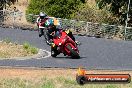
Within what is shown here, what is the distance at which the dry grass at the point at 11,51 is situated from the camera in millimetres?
19500

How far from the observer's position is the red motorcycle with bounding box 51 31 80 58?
20.4 metres

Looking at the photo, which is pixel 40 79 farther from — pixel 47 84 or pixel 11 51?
pixel 11 51

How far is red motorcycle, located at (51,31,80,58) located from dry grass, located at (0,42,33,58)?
1056 mm

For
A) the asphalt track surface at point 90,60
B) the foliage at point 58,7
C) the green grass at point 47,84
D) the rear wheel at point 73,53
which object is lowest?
the asphalt track surface at point 90,60

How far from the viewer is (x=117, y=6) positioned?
39906 millimetres

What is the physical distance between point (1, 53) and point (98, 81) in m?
10.4

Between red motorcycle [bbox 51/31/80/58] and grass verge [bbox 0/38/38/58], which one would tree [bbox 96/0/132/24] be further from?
red motorcycle [bbox 51/31/80/58]

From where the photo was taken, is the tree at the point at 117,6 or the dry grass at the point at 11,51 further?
the tree at the point at 117,6

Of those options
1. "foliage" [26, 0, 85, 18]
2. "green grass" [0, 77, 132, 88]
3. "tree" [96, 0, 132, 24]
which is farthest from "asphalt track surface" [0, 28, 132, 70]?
"foliage" [26, 0, 85, 18]

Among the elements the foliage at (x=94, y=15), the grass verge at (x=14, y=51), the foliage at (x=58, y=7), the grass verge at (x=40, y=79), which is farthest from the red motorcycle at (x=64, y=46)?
the foliage at (x=58, y=7)

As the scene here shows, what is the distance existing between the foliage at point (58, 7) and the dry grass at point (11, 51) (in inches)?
868

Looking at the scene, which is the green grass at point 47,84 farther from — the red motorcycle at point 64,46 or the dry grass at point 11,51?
the red motorcycle at point 64,46

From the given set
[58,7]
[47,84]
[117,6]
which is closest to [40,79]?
[47,84]

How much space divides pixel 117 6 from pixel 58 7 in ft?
20.4
